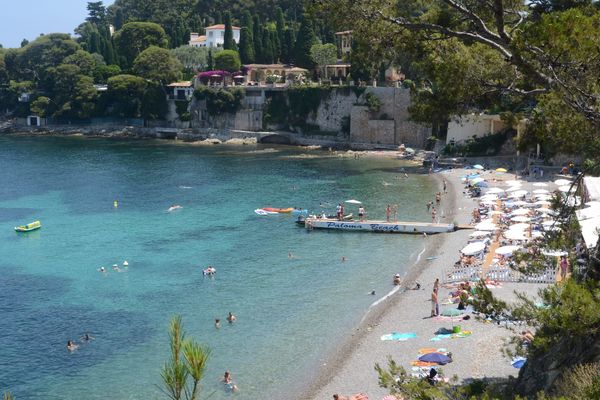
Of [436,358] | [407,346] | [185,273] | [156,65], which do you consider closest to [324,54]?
[156,65]

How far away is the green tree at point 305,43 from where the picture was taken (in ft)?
265

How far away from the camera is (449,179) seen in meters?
51.8

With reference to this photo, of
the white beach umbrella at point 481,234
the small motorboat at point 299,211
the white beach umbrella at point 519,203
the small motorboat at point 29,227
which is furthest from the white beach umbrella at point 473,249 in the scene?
the small motorboat at point 29,227

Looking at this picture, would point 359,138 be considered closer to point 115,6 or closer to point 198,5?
point 198,5

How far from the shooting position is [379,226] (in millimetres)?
38125

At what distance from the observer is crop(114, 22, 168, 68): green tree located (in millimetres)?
93938

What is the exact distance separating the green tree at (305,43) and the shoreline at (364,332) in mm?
49407

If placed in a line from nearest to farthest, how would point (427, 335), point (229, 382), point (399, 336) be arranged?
point (229, 382) < point (427, 335) < point (399, 336)

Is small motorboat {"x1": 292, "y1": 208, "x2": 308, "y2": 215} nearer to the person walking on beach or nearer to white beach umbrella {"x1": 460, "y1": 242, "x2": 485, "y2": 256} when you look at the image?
white beach umbrella {"x1": 460, "y1": 242, "x2": 485, "y2": 256}

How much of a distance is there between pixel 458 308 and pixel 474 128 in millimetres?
34173

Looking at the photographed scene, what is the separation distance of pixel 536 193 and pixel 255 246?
15.3 metres

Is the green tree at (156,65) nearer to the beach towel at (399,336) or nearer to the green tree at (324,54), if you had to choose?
the green tree at (324,54)

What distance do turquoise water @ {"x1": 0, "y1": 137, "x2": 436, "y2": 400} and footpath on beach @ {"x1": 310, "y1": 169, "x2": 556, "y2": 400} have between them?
0.86 m

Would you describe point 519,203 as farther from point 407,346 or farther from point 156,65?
point 156,65
